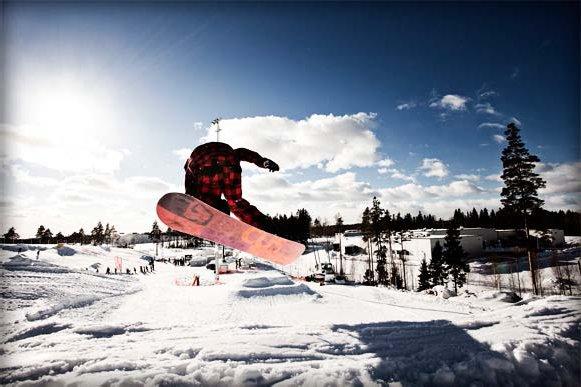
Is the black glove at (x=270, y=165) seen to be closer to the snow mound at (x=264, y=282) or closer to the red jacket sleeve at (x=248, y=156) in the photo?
the red jacket sleeve at (x=248, y=156)

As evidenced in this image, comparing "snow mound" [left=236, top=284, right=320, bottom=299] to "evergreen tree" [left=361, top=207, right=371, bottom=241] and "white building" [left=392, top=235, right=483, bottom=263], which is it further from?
"white building" [left=392, top=235, right=483, bottom=263]

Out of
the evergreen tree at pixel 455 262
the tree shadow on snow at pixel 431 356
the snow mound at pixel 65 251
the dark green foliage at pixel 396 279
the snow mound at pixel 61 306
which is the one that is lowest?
the dark green foliage at pixel 396 279

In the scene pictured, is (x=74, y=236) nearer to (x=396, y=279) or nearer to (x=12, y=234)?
(x=12, y=234)

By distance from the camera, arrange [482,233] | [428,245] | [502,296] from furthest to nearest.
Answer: [482,233] < [428,245] < [502,296]

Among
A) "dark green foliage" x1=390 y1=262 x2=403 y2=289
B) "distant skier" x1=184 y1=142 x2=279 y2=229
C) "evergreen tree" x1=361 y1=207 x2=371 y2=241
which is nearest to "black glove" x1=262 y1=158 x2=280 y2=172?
"distant skier" x1=184 y1=142 x2=279 y2=229

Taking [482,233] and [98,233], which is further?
[98,233]

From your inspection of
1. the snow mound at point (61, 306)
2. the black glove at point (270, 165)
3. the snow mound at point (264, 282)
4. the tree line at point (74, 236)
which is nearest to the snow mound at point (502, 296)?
the snow mound at point (264, 282)

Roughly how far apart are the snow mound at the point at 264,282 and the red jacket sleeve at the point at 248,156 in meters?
10.9

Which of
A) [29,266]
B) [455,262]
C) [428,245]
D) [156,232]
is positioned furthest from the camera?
[156,232]

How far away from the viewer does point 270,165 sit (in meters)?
7.01

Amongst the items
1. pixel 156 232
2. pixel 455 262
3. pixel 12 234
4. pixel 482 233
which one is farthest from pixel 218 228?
pixel 12 234

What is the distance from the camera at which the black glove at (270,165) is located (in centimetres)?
696

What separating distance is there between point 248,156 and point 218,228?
1.78 meters

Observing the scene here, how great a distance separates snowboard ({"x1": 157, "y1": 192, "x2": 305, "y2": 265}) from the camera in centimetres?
614
